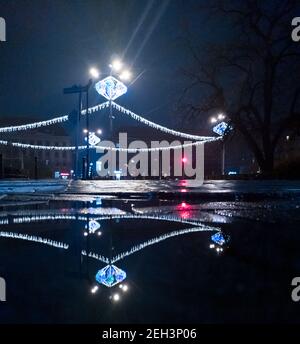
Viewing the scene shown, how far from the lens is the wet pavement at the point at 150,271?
5.61 ft

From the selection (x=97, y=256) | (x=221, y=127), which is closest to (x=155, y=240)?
(x=97, y=256)

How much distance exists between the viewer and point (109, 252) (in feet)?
8.84

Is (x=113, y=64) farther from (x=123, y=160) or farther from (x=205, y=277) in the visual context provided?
(x=123, y=160)

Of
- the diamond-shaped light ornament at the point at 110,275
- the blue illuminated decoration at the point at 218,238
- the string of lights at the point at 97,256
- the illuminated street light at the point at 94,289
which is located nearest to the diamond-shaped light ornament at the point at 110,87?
the blue illuminated decoration at the point at 218,238

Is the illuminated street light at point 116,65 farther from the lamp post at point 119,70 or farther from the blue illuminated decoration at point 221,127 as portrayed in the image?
the blue illuminated decoration at point 221,127

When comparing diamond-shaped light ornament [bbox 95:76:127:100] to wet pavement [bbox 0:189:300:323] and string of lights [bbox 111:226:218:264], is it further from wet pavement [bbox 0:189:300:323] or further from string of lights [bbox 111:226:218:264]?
string of lights [bbox 111:226:218:264]

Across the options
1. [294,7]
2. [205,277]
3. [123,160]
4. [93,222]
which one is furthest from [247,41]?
[123,160]

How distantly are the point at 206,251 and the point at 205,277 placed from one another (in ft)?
1.92

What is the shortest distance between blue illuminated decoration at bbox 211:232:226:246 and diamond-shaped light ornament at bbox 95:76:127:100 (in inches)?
800

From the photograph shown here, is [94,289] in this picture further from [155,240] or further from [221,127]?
[221,127]

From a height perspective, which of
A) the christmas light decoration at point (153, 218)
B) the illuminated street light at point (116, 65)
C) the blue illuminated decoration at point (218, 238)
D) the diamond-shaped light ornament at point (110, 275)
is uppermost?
the illuminated street light at point (116, 65)

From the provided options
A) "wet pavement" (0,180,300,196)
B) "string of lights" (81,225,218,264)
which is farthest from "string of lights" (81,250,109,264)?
"wet pavement" (0,180,300,196)

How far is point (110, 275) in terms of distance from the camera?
2.18 metres

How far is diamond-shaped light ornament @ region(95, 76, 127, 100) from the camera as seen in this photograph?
22.9m
